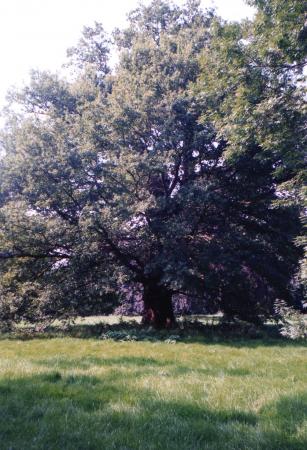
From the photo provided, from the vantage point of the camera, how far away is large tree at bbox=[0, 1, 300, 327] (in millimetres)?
15617

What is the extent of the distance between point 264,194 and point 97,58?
1556cm

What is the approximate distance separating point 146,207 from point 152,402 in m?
10.2

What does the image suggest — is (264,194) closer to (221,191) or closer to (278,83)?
(221,191)

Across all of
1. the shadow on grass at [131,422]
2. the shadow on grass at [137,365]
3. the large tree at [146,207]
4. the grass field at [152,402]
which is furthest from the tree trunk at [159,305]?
the shadow on grass at [131,422]

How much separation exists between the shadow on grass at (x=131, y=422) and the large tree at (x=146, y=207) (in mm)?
8874

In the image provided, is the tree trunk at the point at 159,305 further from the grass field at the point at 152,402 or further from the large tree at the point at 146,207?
the grass field at the point at 152,402

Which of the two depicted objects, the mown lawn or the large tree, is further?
the large tree

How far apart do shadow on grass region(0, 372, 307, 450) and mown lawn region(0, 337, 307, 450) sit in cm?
1

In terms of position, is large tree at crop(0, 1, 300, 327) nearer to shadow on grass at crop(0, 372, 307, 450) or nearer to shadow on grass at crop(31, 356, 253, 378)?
shadow on grass at crop(31, 356, 253, 378)

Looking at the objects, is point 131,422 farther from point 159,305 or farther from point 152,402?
point 159,305

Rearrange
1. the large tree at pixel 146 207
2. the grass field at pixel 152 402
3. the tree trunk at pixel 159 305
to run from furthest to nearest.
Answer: the tree trunk at pixel 159 305, the large tree at pixel 146 207, the grass field at pixel 152 402

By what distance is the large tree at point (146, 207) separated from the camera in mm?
15617

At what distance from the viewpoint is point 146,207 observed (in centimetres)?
1527

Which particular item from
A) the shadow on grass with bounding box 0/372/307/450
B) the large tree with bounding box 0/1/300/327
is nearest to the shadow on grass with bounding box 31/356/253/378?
the shadow on grass with bounding box 0/372/307/450
